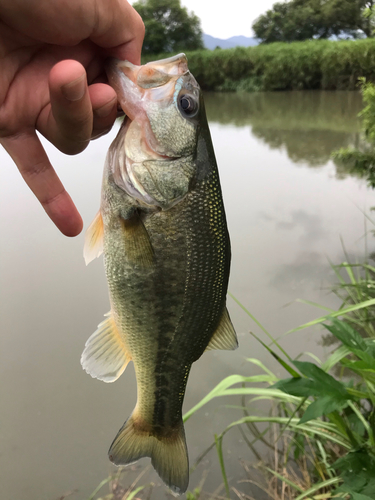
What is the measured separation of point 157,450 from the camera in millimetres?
1286

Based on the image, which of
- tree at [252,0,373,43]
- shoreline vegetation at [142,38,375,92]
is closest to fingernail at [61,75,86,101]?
shoreline vegetation at [142,38,375,92]

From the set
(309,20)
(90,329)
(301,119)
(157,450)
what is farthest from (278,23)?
(157,450)

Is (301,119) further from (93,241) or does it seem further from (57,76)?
(57,76)

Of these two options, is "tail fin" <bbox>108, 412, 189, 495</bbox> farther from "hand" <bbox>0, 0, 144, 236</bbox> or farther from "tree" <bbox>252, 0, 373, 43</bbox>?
"tree" <bbox>252, 0, 373, 43</bbox>

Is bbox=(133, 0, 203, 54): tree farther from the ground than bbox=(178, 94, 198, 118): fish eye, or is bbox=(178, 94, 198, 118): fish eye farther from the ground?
bbox=(133, 0, 203, 54): tree

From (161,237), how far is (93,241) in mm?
294

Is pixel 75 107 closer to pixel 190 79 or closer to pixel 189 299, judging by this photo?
pixel 190 79

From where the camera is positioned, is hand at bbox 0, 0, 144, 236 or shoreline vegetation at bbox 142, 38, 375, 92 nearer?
hand at bbox 0, 0, 144, 236

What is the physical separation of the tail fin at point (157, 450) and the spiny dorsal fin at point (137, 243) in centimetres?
63

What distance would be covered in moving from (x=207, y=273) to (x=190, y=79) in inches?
26.7

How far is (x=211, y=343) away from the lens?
1.29 m

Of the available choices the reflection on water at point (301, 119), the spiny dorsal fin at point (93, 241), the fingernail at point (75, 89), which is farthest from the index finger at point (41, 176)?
the reflection on water at point (301, 119)

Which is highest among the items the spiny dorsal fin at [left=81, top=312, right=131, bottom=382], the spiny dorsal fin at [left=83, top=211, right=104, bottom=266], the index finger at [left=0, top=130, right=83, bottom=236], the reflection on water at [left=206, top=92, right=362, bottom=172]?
the reflection on water at [left=206, top=92, right=362, bottom=172]

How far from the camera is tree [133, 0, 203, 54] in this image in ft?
75.6
